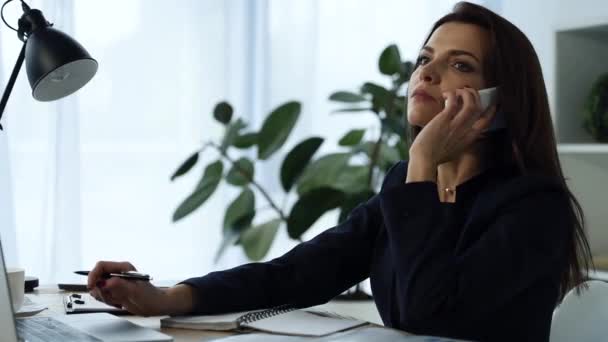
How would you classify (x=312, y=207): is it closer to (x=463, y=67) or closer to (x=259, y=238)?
(x=259, y=238)

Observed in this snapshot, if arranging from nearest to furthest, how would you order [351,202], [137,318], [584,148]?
[137,318] < [584,148] < [351,202]

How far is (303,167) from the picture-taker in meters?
2.77

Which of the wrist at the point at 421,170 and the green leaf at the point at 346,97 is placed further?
the green leaf at the point at 346,97

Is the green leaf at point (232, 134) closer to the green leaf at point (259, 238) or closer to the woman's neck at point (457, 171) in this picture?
the green leaf at point (259, 238)

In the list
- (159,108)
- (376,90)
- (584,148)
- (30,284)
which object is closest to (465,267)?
(30,284)

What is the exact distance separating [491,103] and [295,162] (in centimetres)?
139

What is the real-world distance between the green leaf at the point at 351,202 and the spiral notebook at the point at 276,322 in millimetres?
1365

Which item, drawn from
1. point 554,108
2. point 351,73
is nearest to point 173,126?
point 351,73

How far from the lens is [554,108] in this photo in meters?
2.33

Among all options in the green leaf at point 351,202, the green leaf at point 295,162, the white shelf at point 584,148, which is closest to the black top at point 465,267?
the white shelf at point 584,148

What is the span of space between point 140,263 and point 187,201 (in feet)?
1.47

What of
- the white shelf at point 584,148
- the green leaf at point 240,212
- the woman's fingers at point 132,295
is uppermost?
the white shelf at point 584,148

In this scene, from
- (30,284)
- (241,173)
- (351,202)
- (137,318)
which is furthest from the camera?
(241,173)

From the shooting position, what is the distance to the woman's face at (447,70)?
141 cm
